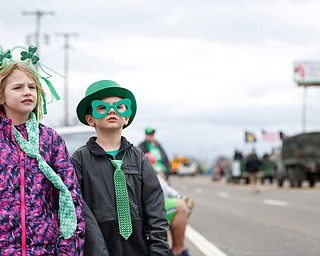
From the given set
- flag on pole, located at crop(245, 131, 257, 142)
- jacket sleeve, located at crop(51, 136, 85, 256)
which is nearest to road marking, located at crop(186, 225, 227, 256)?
jacket sleeve, located at crop(51, 136, 85, 256)

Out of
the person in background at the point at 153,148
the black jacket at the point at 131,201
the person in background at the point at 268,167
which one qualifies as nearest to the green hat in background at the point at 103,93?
the black jacket at the point at 131,201

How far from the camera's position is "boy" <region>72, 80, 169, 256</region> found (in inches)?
147

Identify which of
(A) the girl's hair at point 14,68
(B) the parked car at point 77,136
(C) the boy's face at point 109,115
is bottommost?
(B) the parked car at point 77,136

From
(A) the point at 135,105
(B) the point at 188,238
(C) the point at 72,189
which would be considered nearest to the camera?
(C) the point at 72,189

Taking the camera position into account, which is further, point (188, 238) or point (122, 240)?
point (188, 238)

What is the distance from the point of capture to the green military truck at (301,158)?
29188 millimetres

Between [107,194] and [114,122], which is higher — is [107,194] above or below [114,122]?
below

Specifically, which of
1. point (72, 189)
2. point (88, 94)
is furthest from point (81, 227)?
point (88, 94)

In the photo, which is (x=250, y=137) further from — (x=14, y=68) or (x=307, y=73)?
(x=14, y=68)

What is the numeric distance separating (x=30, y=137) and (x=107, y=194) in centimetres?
57

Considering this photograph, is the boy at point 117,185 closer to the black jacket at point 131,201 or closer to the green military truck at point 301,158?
the black jacket at point 131,201

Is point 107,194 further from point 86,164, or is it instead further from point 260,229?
point 260,229

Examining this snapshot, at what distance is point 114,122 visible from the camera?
386cm

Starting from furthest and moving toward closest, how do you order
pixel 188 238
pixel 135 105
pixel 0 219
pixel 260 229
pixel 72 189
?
1. pixel 260 229
2. pixel 188 238
3. pixel 135 105
4. pixel 72 189
5. pixel 0 219
